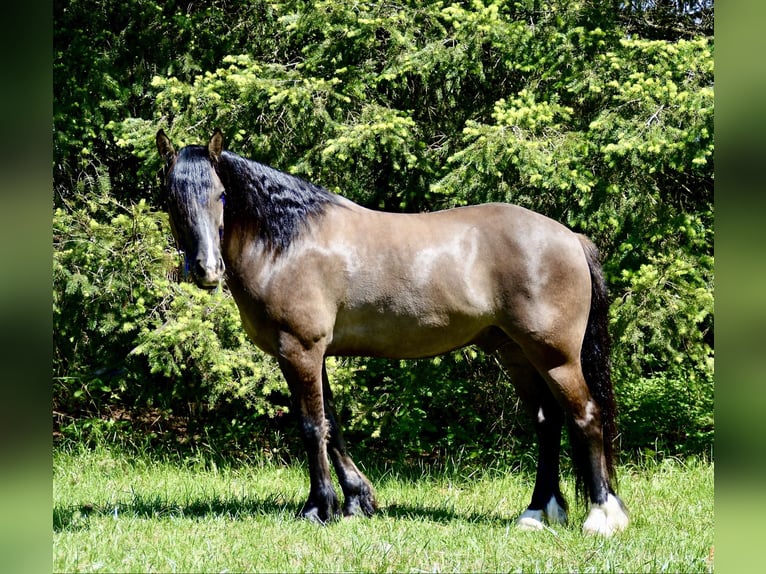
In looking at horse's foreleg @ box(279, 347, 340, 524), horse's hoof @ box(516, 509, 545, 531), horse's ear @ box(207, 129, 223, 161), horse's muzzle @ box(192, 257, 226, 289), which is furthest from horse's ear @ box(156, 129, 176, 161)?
horse's hoof @ box(516, 509, 545, 531)

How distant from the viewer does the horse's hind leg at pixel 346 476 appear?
515 cm

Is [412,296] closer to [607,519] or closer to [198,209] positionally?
[198,209]

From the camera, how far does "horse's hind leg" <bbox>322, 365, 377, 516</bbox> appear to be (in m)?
5.15

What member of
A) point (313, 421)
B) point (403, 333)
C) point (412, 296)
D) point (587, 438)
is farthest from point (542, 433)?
point (313, 421)

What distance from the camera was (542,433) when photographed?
5195 millimetres

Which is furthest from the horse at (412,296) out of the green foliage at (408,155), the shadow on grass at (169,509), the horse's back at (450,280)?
the green foliage at (408,155)

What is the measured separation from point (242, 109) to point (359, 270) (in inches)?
134

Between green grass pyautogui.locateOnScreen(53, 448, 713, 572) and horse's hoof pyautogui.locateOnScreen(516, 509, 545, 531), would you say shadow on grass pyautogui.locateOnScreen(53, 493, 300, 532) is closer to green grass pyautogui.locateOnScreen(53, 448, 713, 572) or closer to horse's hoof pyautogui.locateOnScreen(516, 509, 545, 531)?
green grass pyautogui.locateOnScreen(53, 448, 713, 572)

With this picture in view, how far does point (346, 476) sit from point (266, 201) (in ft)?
6.32

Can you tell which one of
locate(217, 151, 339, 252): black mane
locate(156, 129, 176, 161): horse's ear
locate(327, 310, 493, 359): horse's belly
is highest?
locate(156, 129, 176, 161): horse's ear

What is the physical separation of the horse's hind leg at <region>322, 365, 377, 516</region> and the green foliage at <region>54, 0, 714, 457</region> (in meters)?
2.20

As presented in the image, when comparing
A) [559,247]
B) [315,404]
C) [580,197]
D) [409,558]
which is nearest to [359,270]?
[315,404]

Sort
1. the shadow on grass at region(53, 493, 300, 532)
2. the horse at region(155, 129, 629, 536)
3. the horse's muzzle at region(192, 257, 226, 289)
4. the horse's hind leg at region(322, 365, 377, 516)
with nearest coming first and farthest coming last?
the horse's muzzle at region(192, 257, 226, 289) → the horse at region(155, 129, 629, 536) → the shadow on grass at region(53, 493, 300, 532) → the horse's hind leg at region(322, 365, 377, 516)

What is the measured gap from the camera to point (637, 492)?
6398 mm
